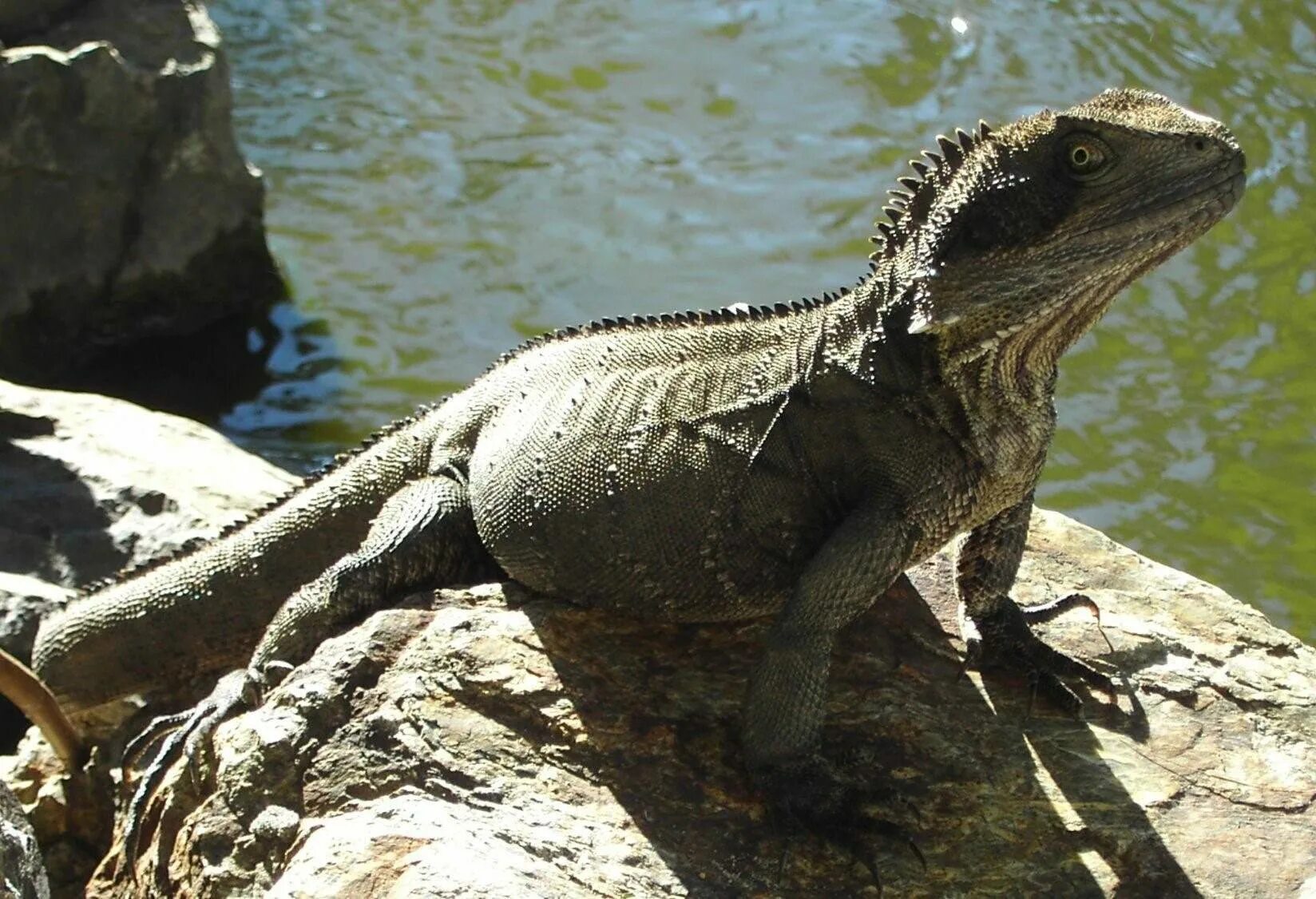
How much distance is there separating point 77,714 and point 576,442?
223 centimetres

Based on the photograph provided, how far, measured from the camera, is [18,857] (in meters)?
4.03

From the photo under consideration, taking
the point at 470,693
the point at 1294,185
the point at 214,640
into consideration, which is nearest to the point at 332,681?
the point at 470,693

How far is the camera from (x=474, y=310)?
33.6 feet

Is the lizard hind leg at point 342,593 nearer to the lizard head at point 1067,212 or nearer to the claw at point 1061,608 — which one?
the lizard head at point 1067,212

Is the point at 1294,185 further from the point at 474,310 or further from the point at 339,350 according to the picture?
the point at 339,350

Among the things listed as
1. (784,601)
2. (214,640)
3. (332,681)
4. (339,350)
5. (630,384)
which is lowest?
(339,350)

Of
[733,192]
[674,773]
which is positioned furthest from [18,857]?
[733,192]

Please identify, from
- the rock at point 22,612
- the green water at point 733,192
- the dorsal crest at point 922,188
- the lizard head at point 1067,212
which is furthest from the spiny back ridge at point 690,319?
the green water at point 733,192

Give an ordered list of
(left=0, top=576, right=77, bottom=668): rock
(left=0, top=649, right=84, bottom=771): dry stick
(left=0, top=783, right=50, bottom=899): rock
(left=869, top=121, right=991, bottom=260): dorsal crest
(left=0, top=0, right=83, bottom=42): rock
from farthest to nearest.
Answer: (left=0, top=0, right=83, bottom=42): rock, (left=0, top=576, right=77, bottom=668): rock, (left=0, top=649, right=84, bottom=771): dry stick, (left=869, top=121, right=991, bottom=260): dorsal crest, (left=0, top=783, right=50, bottom=899): rock

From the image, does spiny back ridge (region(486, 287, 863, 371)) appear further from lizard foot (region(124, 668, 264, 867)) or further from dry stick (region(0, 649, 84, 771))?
dry stick (region(0, 649, 84, 771))

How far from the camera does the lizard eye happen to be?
13.0 ft

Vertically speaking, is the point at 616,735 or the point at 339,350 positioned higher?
the point at 616,735

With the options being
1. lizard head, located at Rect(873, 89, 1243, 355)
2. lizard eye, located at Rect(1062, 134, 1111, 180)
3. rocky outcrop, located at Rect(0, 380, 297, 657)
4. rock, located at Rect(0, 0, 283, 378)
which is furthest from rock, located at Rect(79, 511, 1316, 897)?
rock, located at Rect(0, 0, 283, 378)

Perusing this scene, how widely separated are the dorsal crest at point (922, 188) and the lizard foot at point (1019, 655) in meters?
1.27
